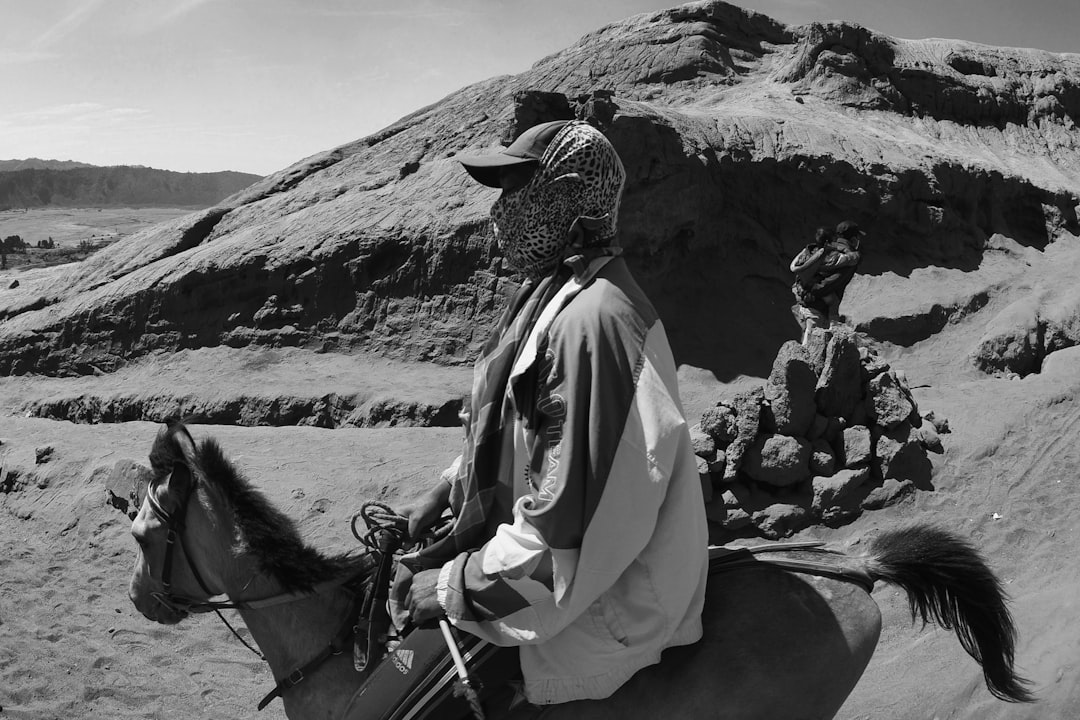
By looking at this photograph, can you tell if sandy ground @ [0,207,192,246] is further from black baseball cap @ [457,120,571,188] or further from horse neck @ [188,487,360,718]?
black baseball cap @ [457,120,571,188]

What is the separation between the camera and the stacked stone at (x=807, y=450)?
5.79 m

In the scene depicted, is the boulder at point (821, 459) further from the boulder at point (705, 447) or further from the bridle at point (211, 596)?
the bridle at point (211, 596)

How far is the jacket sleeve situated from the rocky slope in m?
8.05

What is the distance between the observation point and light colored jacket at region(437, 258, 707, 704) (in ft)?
5.44

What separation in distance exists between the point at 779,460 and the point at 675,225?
5509 mm

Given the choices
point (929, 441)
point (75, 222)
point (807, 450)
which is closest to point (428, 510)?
point (807, 450)

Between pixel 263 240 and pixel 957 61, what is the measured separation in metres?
12.9

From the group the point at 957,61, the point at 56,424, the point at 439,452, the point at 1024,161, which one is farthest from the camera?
the point at 957,61

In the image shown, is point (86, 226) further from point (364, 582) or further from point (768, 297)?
point (364, 582)

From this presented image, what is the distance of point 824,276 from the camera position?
914 cm

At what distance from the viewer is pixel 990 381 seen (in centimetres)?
771

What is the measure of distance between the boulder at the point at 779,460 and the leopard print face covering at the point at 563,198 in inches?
167

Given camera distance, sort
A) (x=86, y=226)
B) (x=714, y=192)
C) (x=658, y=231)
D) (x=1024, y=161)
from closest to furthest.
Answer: (x=658, y=231), (x=714, y=192), (x=1024, y=161), (x=86, y=226)

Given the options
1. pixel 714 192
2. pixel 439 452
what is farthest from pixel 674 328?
pixel 439 452
